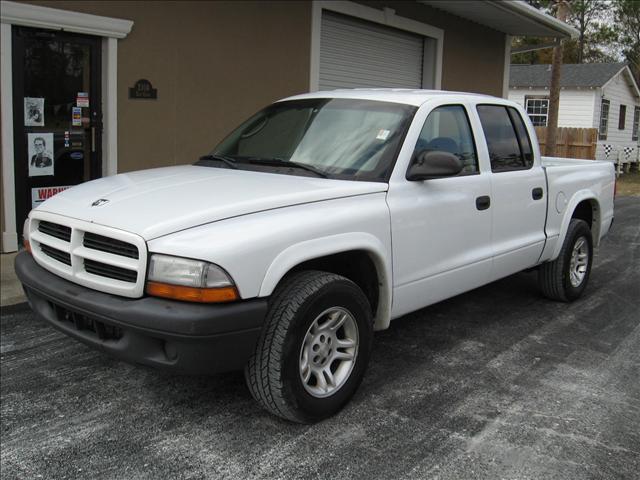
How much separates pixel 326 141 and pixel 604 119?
27195mm

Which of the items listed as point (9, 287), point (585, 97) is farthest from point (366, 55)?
point (585, 97)

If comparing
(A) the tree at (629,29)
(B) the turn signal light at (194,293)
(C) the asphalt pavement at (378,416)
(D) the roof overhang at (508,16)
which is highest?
(A) the tree at (629,29)

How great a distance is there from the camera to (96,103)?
7547mm

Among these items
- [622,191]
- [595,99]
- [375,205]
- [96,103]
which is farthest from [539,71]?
[375,205]

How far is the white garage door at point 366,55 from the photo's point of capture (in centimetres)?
1070

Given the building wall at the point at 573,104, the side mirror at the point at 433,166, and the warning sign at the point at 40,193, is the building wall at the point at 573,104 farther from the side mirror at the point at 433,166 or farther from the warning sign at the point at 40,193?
the side mirror at the point at 433,166

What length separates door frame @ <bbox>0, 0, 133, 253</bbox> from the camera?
6.62 m

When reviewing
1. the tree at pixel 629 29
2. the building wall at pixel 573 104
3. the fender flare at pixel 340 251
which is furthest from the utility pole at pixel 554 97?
the tree at pixel 629 29

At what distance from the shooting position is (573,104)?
27.4m

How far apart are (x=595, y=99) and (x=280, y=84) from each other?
2106 centimetres

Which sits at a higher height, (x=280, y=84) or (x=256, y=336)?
(x=280, y=84)

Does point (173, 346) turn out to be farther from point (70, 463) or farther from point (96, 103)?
point (96, 103)

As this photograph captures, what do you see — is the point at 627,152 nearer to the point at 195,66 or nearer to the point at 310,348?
the point at 195,66

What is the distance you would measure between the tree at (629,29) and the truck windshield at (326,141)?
1585 inches
